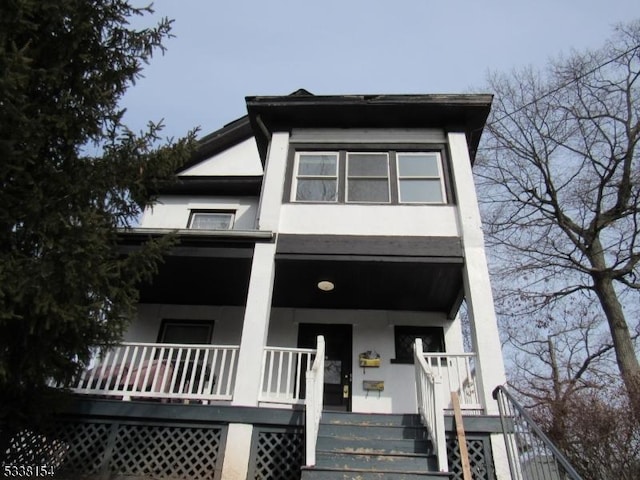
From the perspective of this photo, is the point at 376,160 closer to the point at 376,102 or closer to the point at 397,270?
the point at 376,102

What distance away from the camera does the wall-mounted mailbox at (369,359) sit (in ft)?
26.6

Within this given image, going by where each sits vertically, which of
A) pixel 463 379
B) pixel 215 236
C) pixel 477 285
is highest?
pixel 215 236

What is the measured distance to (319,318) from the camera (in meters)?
8.73

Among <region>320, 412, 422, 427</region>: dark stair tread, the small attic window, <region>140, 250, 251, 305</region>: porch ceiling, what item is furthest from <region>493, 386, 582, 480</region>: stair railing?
the small attic window

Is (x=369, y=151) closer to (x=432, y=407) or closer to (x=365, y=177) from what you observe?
(x=365, y=177)

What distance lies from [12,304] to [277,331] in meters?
5.36

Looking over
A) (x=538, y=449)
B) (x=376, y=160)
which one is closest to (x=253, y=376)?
(x=538, y=449)

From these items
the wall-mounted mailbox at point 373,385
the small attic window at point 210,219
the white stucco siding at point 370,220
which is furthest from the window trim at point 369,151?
the wall-mounted mailbox at point 373,385

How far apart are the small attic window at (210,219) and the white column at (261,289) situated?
2.52 meters

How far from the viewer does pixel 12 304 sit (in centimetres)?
375

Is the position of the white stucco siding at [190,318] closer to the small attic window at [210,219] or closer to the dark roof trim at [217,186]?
the small attic window at [210,219]

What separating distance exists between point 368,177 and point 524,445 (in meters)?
4.84

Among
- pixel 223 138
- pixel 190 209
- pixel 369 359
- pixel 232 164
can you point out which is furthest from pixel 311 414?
pixel 223 138

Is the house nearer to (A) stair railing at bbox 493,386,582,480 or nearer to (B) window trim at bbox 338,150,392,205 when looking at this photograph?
(B) window trim at bbox 338,150,392,205
